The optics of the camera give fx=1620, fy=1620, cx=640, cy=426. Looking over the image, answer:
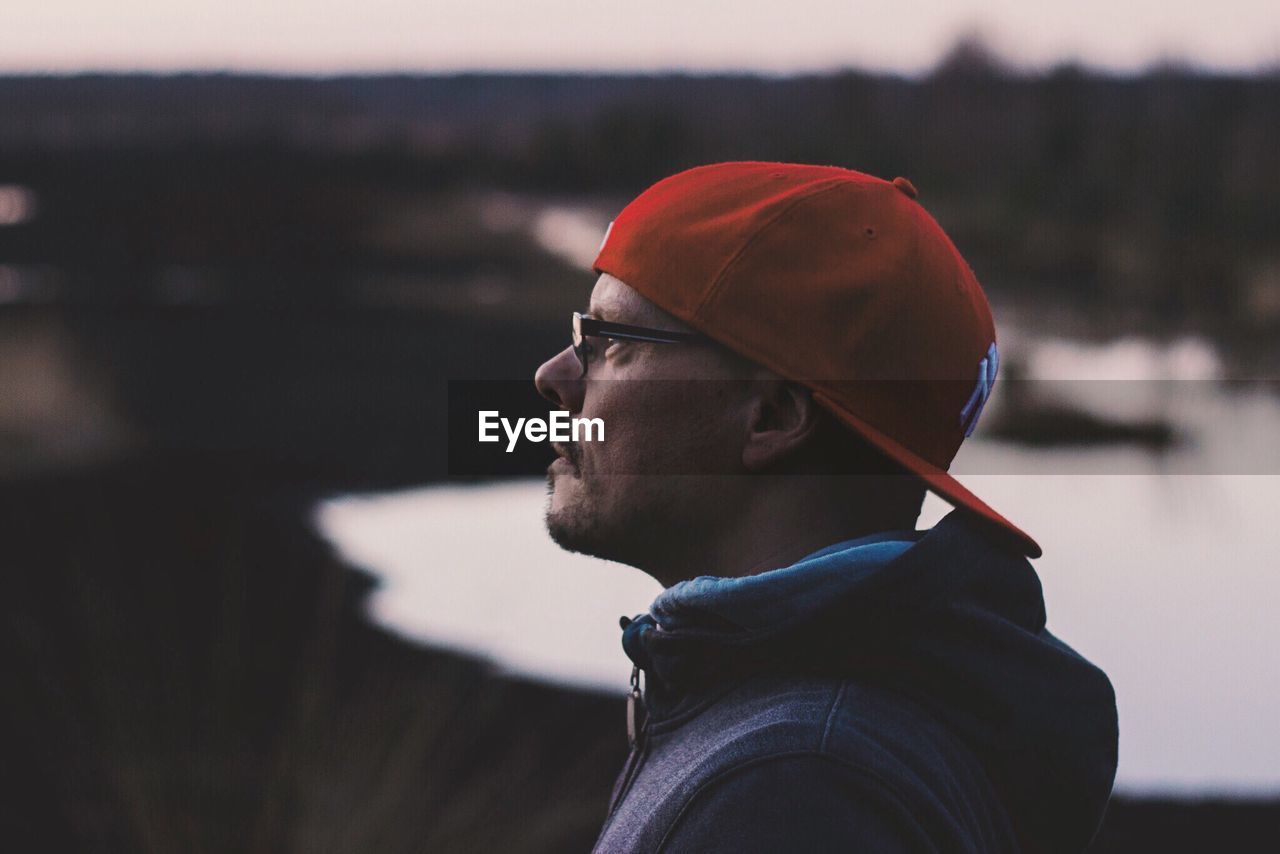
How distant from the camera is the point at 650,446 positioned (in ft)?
5.86

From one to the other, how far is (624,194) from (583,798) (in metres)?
32.1

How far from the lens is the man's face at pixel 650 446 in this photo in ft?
5.75

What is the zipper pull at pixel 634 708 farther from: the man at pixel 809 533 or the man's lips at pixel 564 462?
the man's lips at pixel 564 462

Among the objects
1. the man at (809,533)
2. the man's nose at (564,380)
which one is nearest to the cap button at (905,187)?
the man at (809,533)

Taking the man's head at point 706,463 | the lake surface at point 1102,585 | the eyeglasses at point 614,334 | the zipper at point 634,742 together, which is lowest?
the lake surface at point 1102,585

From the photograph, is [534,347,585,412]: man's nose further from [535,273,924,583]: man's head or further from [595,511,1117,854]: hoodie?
[595,511,1117,854]: hoodie

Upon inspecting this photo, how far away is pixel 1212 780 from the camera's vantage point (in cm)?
661

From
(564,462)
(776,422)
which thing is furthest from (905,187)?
(564,462)

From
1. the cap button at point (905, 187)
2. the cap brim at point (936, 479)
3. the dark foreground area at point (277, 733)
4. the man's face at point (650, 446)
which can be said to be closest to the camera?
the cap brim at point (936, 479)

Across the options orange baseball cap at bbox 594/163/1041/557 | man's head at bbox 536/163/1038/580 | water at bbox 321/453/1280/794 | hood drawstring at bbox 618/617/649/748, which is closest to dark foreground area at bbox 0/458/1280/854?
water at bbox 321/453/1280/794

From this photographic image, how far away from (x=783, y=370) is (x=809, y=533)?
0.17 metres

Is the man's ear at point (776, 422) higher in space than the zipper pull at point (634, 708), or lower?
higher

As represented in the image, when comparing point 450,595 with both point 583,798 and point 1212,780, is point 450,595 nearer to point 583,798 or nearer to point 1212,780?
point 583,798

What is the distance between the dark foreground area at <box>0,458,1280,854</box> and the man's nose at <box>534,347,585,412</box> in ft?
8.99
